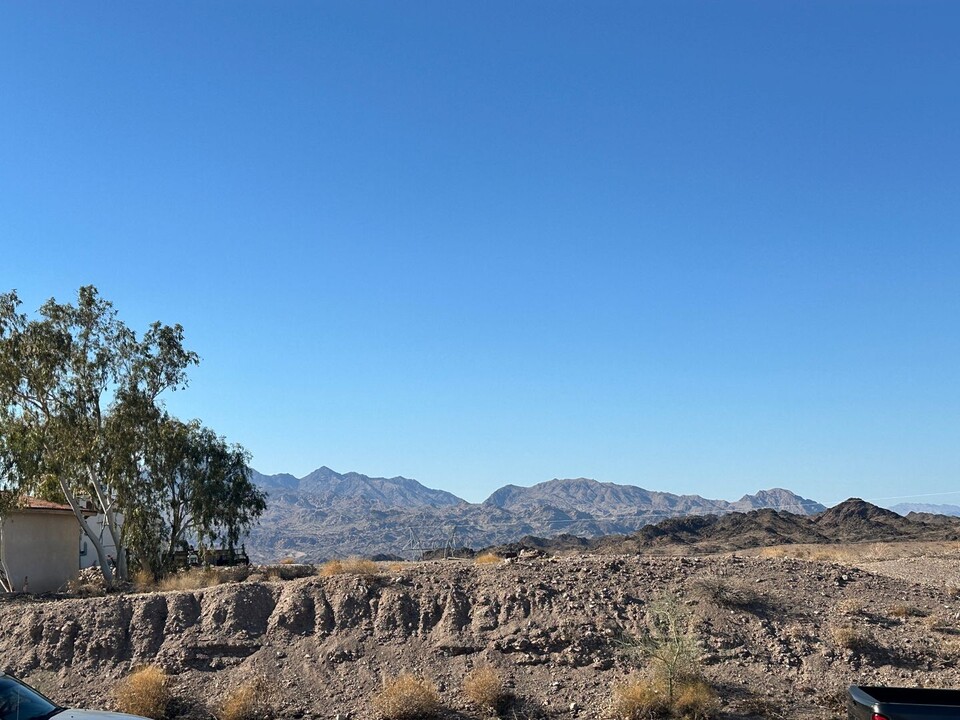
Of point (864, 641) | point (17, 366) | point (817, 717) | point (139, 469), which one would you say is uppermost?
point (17, 366)

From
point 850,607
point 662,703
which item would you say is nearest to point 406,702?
point 662,703

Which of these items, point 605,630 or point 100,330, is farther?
point 100,330

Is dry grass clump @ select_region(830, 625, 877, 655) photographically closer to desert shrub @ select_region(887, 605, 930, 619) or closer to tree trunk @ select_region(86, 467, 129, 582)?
desert shrub @ select_region(887, 605, 930, 619)

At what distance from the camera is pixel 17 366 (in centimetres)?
2877

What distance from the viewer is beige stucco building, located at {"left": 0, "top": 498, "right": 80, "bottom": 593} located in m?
29.7

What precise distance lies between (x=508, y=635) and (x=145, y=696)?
710cm

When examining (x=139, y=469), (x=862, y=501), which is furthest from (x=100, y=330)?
(x=862, y=501)

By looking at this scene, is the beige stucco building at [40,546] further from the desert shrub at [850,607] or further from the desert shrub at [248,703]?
the desert shrub at [850,607]

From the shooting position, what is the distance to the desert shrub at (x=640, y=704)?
49.7 ft

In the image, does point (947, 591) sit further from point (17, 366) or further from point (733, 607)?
point (17, 366)

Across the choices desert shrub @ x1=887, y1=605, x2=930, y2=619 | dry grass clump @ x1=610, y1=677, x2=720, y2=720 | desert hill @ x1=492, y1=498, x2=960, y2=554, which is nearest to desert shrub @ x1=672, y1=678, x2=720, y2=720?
dry grass clump @ x1=610, y1=677, x2=720, y2=720

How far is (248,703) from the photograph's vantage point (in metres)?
16.0

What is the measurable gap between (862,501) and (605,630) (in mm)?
69983

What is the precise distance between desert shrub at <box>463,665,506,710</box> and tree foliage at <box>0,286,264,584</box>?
17054 millimetres
